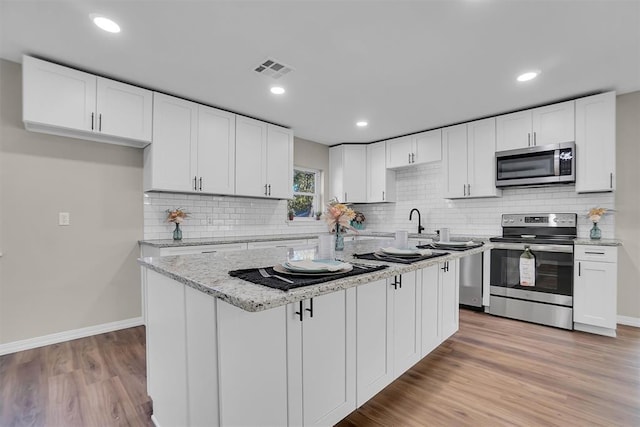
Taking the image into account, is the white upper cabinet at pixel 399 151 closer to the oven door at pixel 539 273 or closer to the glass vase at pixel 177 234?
the oven door at pixel 539 273

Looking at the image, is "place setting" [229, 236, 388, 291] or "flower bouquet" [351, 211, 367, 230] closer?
"place setting" [229, 236, 388, 291]

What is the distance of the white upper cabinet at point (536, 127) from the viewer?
132 inches

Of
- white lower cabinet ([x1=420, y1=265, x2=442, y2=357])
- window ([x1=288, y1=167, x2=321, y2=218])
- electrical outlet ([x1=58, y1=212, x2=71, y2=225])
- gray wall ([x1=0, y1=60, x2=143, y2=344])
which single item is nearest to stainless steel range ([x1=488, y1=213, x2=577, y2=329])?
white lower cabinet ([x1=420, y1=265, x2=442, y2=357])

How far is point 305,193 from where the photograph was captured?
5.23 meters

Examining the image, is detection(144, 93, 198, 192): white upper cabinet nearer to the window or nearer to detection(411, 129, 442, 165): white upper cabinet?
Answer: the window

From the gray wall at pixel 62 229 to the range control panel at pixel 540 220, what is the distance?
14.7ft

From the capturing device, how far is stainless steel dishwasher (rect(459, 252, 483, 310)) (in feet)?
12.2

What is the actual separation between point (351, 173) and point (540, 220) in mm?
2774

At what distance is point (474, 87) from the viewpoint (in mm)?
3105

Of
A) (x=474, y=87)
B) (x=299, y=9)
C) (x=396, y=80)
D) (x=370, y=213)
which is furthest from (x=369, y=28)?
(x=370, y=213)

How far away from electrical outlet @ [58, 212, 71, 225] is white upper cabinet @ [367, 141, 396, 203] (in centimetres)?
403

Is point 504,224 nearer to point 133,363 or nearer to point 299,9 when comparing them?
point 299,9

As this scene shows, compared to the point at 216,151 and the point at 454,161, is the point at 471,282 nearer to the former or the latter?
the point at 454,161

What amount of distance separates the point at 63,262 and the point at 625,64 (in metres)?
5.42
